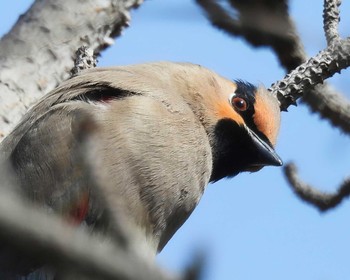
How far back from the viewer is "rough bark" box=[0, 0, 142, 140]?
14.4 ft

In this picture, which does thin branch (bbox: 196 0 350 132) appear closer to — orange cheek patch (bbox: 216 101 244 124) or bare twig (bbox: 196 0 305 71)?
bare twig (bbox: 196 0 305 71)

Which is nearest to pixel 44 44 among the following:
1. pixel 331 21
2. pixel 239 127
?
pixel 239 127

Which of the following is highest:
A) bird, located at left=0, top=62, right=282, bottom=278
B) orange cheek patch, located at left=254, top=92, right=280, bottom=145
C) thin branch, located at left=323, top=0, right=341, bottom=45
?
thin branch, located at left=323, top=0, right=341, bottom=45

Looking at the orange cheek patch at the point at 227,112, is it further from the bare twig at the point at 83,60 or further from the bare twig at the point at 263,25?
the bare twig at the point at 83,60

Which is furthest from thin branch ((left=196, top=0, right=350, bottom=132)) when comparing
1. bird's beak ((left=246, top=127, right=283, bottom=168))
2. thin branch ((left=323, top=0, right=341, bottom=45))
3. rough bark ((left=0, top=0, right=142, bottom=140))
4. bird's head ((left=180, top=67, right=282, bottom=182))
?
rough bark ((left=0, top=0, right=142, bottom=140))

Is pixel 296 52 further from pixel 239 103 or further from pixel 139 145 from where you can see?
pixel 139 145

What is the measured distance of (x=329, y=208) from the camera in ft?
14.6

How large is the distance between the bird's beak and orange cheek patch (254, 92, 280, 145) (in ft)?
0.25

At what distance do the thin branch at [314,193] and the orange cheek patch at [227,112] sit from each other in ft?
1.46

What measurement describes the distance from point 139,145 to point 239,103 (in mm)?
1087

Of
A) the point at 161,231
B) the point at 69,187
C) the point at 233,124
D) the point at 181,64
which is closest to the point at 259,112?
the point at 233,124

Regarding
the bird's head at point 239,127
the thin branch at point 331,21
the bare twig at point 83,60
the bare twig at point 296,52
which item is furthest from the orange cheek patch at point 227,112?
the bare twig at point 83,60

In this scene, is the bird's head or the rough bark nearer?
the rough bark

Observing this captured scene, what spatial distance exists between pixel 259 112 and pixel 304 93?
31 cm
